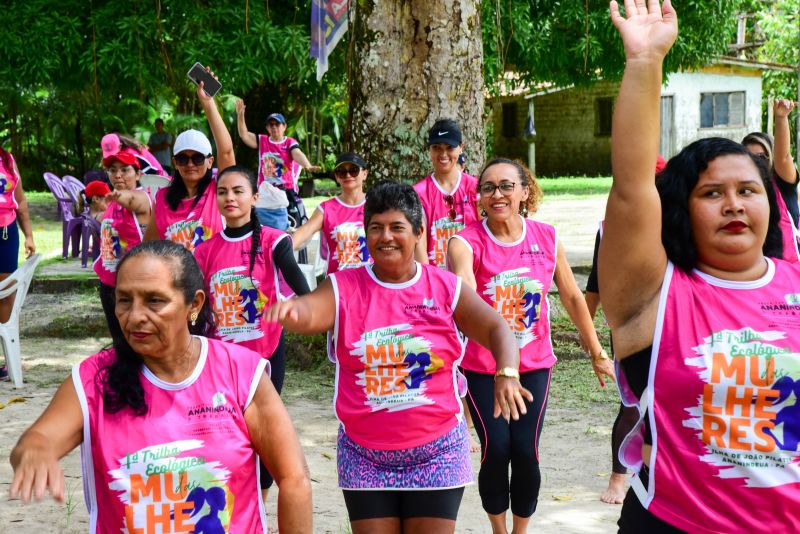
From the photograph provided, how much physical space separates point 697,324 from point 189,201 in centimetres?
443

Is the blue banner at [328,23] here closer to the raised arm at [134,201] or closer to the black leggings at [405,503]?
the raised arm at [134,201]

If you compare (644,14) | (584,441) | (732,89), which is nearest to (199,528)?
(644,14)

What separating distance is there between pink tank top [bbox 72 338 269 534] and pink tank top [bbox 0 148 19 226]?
6.10m

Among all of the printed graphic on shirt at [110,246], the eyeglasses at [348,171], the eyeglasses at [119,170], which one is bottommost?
the printed graphic on shirt at [110,246]

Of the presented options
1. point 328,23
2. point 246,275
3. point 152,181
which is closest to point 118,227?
point 246,275

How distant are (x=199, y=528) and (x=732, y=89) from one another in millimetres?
33437

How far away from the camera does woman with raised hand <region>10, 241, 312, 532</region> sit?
2.71 metres

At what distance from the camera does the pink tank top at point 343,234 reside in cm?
732

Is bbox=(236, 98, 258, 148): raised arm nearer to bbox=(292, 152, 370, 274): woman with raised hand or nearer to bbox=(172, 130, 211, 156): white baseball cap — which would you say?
bbox=(292, 152, 370, 274): woman with raised hand

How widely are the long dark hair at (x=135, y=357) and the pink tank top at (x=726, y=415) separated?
1.35m

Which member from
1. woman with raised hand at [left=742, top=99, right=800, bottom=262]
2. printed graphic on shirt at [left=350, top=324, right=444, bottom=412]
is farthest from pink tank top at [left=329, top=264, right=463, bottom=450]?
woman with raised hand at [left=742, top=99, right=800, bottom=262]

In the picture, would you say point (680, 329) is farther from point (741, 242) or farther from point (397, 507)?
point (397, 507)

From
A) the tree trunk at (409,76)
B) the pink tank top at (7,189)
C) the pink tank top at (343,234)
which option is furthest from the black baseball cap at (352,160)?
the pink tank top at (7,189)

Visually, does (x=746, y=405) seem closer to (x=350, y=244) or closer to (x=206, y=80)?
(x=350, y=244)
